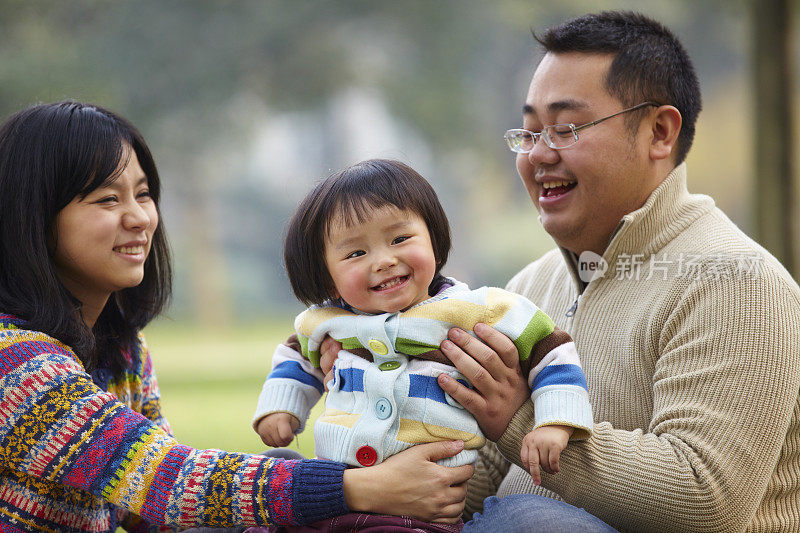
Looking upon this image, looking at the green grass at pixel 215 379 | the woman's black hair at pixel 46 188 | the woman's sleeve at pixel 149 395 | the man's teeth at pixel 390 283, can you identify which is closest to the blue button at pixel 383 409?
the man's teeth at pixel 390 283

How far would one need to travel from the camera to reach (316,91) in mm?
6602

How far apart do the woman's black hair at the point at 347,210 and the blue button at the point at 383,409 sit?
302 mm

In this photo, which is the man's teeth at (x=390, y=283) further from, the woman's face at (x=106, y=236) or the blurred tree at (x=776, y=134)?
the blurred tree at (x=776, y=134)

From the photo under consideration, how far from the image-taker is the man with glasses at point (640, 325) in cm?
154

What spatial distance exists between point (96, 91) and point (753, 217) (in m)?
4.36

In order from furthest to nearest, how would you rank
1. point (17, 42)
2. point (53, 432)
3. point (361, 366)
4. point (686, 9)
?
point (686, 9)
point (17, 42)
point (361, 366)
point (53, 432)

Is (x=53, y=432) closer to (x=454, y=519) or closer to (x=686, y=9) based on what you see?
(x=454, y=519)

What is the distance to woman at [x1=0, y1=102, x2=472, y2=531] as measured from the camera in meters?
1.50

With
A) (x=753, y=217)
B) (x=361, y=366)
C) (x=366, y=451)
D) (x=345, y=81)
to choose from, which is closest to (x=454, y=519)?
(x=366, y=451)

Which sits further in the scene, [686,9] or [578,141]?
[686,9]

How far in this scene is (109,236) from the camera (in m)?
1.70

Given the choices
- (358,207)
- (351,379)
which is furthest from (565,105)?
(351,379)

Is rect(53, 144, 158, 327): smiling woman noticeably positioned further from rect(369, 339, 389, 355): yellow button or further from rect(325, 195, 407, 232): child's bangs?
rect(369, 339, 389, 355): yellow button

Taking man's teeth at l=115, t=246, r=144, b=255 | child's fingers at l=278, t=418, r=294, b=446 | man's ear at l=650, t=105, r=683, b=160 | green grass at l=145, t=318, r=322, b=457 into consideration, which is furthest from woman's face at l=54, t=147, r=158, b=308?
green grass at l=145, t=318, r=322, b=457
